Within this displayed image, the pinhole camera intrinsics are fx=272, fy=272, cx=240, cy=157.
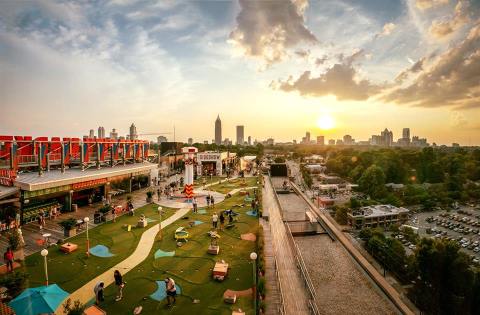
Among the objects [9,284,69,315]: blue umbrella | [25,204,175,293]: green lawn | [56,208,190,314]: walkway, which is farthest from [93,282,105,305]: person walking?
[9,284,69,315]: blue umbrella

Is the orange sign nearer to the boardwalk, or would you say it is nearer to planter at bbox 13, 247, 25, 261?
planter at bbox 13, 247, 25, 261

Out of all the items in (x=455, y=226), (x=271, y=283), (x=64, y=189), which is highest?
(x=64, y=189)

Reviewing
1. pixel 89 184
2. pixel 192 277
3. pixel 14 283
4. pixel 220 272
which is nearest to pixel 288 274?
pixel 220 272

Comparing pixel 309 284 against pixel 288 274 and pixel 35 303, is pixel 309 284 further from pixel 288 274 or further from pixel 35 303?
pixel 35 303

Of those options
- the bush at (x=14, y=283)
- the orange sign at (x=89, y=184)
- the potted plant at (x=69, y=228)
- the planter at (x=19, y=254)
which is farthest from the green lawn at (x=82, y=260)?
the orange sign at (x=89, y=184)

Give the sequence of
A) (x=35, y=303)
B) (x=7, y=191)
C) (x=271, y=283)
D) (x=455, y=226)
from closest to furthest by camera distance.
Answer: (x=35, y=303) → (x=271, y=283) → (x=7, y=191) → (x=455, y=226)

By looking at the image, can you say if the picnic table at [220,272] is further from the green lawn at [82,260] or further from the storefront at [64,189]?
the storefront at [64,189]

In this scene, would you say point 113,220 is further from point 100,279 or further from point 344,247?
point 344,247

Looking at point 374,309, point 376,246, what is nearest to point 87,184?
point 374,309
